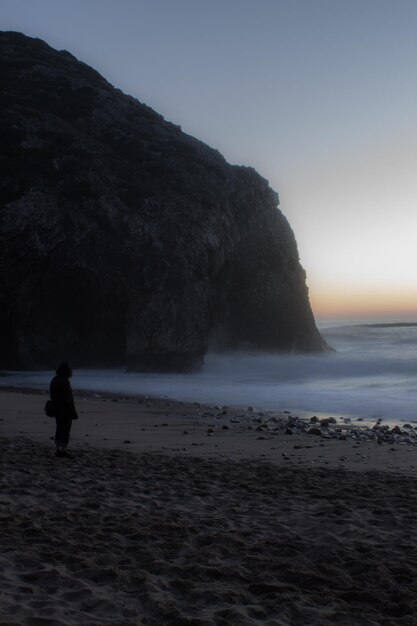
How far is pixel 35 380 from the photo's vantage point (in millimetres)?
29062

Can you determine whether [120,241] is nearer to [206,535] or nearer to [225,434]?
[225,434]

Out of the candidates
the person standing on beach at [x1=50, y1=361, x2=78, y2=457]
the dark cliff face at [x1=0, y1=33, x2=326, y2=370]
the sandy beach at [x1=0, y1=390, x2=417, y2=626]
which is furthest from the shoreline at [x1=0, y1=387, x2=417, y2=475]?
the dark cliff face at [x1=0, y1=33, x2=326, y2=370]

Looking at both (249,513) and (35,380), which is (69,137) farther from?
(249,513)

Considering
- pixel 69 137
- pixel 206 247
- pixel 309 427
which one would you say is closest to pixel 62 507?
pixel 309 427

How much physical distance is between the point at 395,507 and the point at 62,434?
5913 millimetres

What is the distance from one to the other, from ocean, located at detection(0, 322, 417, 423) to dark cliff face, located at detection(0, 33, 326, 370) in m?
2.54

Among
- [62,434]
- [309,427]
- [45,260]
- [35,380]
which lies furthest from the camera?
[45,260]

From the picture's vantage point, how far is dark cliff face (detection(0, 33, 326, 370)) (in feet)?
112

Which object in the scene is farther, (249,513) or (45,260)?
(45,260)

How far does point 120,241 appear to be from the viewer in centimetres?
3641

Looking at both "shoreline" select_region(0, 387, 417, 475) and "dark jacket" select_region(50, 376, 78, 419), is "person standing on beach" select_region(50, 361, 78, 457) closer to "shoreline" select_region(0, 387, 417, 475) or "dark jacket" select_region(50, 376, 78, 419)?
"dark jacket" select_region(50, 376, 78, 419)

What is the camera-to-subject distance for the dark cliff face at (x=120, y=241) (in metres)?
34.2

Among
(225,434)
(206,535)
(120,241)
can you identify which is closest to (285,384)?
(120,241)

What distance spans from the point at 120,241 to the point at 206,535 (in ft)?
103
